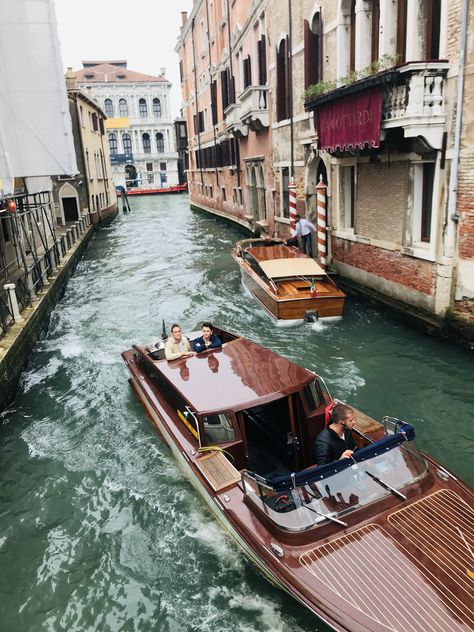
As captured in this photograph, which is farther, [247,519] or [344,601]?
[247,519]

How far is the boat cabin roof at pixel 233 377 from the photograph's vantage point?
5047mm

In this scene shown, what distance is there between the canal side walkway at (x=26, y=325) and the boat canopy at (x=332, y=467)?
4.60 meters

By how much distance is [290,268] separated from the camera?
408 inches

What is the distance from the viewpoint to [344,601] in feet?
11.0

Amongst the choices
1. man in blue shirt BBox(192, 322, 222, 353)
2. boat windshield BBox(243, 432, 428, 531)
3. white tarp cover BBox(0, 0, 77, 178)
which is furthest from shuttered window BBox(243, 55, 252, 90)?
boat windshield BBox(243, 432, 428, 531)

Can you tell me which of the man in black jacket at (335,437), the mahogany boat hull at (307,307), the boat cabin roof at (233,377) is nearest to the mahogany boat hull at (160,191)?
the mahogany boat hull at (307,307)

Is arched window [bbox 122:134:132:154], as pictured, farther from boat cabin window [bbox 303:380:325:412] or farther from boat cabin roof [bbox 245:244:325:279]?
boat cabin window [bbox 303:380:325:412]

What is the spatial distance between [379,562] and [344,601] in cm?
38

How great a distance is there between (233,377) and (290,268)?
5.21 metres

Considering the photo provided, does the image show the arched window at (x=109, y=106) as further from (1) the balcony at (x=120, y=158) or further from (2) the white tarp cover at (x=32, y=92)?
(2) the white tarp cover at (x=32, y=92)

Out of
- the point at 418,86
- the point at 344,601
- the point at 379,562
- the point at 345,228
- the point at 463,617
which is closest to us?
the point at 463,617

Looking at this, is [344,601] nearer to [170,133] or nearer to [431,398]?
[431,398]

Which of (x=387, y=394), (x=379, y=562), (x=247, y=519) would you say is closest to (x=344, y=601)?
(x=379, y=562)

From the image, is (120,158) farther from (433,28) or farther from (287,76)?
(433,28)
